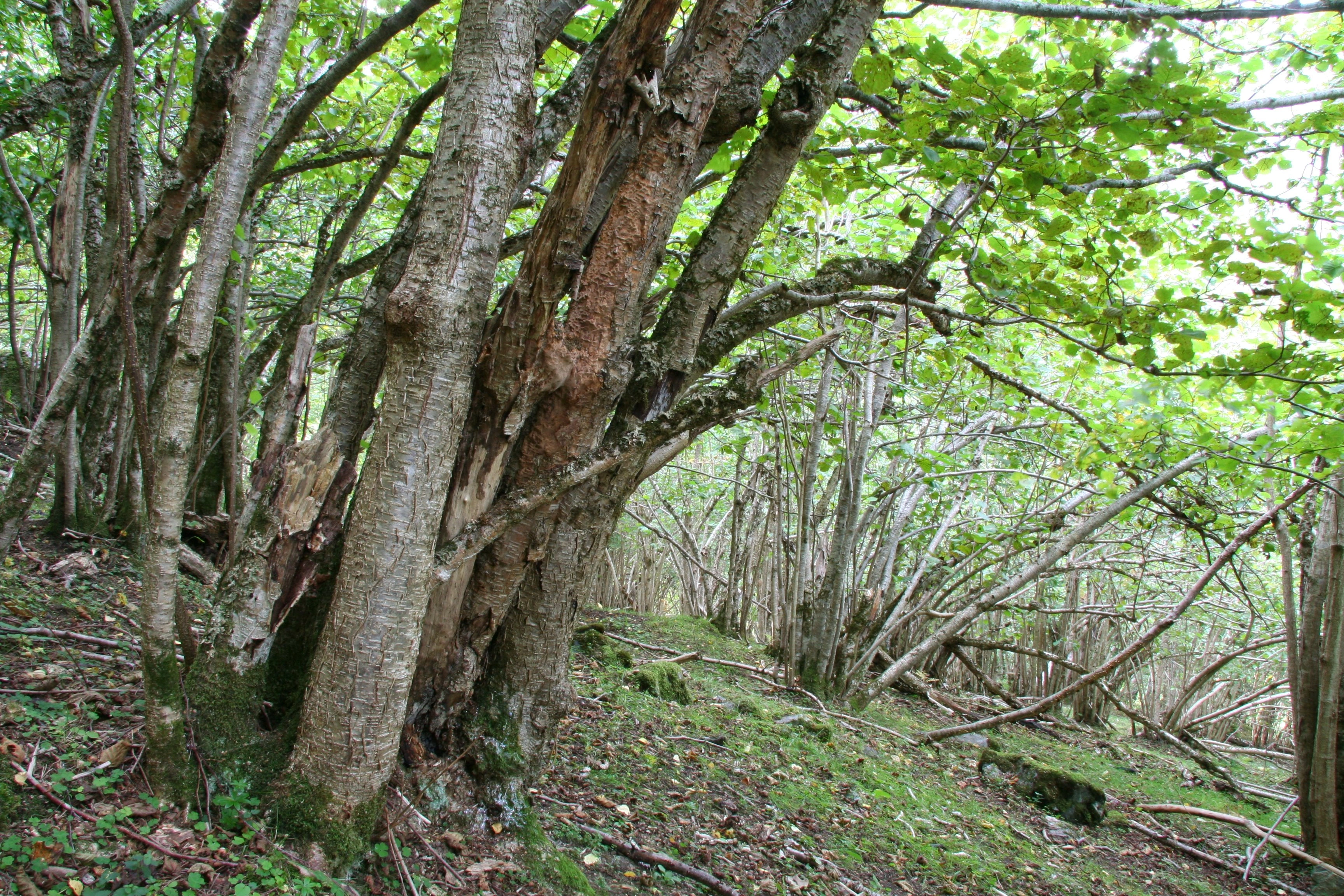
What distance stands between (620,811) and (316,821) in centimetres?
153

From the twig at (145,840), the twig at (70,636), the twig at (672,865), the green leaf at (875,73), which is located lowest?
the twig at (672,865)

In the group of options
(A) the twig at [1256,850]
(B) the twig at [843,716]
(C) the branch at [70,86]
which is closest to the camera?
(C) the branch at [70,86]

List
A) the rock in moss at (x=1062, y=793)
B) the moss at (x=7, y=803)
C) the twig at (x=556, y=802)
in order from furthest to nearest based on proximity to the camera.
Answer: the rock in moss at (x=1062, y=793), the twig at (x=556, y=802), the moss at (x=7, y=803)

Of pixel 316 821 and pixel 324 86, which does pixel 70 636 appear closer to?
pixel 316 821

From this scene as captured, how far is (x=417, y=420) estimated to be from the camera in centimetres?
207

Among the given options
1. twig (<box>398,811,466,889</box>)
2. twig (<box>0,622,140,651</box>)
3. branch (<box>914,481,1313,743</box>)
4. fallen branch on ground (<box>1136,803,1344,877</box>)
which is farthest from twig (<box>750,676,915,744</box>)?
twig (<box>0,622,140,651</box>)

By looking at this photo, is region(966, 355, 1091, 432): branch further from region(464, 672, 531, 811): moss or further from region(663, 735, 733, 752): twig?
region(464, 672, 531, 811): moss

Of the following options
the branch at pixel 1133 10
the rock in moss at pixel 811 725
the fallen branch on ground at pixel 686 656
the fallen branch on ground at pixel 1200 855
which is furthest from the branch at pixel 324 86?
the fallen branch on ground at pixel 1200 855

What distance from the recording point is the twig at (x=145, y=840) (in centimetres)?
189

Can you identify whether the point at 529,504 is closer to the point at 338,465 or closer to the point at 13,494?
the point at 338,465

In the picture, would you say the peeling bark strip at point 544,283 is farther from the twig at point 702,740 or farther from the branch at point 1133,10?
the twig at point 702,740

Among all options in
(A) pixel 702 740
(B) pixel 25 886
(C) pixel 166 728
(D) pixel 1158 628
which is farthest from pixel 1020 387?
(B) pixel 25 886

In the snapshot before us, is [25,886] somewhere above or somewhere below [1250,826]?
above

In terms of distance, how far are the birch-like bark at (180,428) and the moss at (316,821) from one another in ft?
0.93
